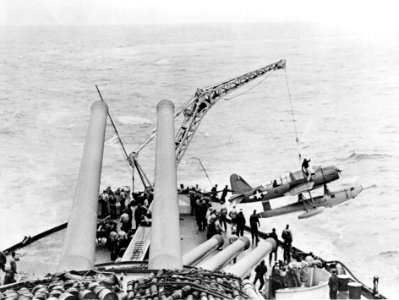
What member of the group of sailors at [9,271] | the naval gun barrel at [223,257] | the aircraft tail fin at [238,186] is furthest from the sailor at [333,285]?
the aircraft tail fin at [238,186]

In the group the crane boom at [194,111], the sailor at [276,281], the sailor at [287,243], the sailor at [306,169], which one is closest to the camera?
the sailor at [276,281]

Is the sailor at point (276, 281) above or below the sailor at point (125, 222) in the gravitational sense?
below

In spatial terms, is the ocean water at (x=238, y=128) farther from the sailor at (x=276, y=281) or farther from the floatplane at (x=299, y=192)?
the sailor at (x=276, y=281)

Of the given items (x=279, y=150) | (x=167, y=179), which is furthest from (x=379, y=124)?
(x=167, y=179)

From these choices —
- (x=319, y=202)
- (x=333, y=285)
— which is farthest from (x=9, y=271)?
(x=319, y=202)

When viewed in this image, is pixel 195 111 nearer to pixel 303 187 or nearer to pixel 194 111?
pixel 194 111

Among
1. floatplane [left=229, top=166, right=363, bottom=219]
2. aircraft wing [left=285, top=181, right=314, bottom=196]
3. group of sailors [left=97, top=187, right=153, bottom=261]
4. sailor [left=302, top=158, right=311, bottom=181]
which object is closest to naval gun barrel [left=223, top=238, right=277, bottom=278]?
group of sailors [left=97, top=187, right=153, bottom=261]
